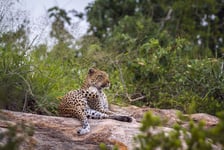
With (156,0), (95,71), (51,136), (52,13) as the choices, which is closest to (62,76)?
(95,71)

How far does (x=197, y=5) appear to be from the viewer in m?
16.0

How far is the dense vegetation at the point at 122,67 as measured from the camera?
24.8 feet

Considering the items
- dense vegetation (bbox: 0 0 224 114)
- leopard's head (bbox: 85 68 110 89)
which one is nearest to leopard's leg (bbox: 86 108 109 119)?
leopard's head (bbox: 85 68 110 89)

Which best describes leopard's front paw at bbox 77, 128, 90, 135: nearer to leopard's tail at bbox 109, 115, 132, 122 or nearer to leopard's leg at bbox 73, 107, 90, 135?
leopard's leg at bbox 73, 107, 90, 135

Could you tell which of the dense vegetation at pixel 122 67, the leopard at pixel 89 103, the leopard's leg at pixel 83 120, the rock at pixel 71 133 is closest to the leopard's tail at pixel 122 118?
the leopard at pixel 89 103

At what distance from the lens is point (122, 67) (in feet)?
36.4

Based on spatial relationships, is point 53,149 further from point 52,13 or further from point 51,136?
point 52,13

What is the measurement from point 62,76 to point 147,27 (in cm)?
572

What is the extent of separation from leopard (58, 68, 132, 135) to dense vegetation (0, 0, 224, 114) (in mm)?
458

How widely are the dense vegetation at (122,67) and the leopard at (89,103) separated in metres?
0.46

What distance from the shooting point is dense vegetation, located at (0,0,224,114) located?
757cm

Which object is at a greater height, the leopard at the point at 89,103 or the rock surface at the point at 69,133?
the leopard at the point at 89,103

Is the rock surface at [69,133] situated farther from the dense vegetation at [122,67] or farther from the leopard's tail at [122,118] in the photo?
the dense vegetation at [122,67]

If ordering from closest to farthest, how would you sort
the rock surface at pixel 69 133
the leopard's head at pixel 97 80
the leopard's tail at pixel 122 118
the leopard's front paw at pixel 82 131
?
the rock surface at pixel 69 133 → the leopard's front paw at pixel 82 131 → the leopard's tail at pixel 122 118 → the leopard's head at pixel 97 80
